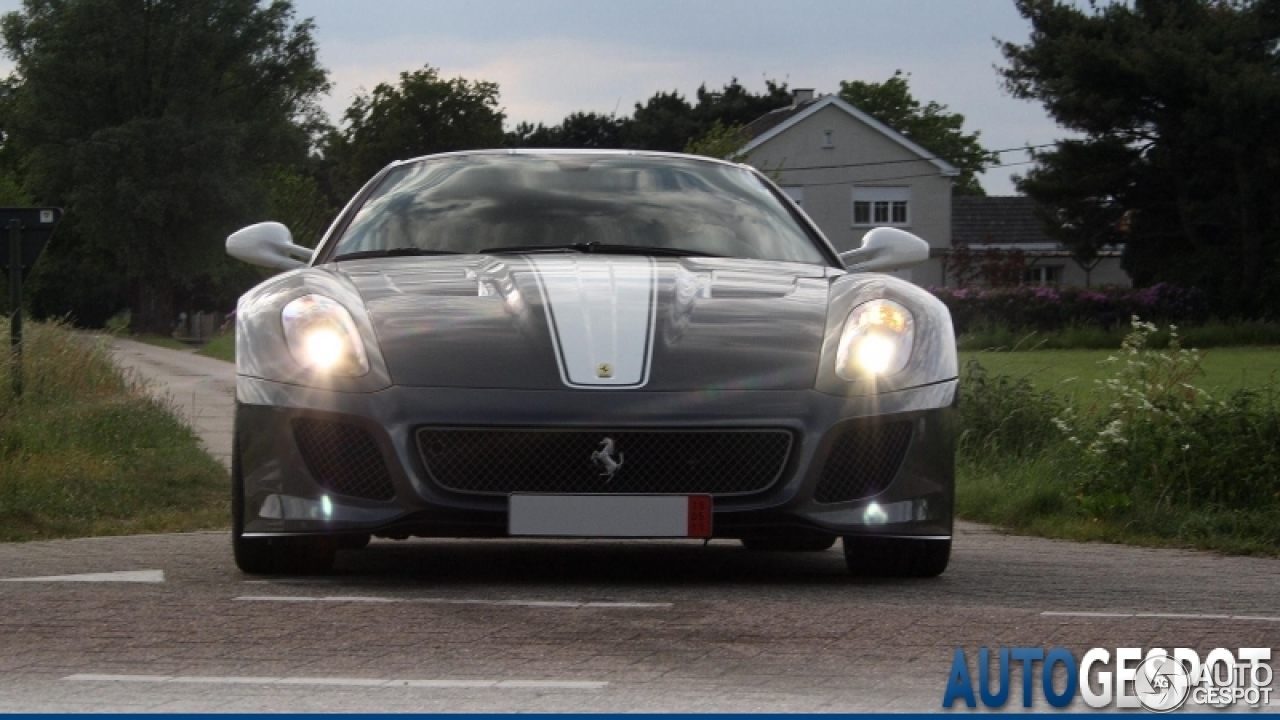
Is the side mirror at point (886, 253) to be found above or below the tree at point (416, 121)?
below

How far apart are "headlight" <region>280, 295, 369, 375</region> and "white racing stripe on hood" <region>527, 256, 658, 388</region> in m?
0.59

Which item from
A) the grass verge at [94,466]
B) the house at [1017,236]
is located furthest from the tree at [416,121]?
the grass verge at [94,466]

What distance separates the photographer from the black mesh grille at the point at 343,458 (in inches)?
225

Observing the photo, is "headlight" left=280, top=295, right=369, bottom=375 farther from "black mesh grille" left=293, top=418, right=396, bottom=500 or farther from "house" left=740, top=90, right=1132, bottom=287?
"house" left=740, top=90, right=1132, bottom=287

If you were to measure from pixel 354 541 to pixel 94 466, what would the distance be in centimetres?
489

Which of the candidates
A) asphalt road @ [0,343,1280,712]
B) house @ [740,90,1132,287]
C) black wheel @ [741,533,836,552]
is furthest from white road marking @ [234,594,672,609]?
house @ [740,90,1132,287]

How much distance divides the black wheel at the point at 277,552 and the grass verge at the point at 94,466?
113 inches

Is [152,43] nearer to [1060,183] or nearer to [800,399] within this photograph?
[1060,183]

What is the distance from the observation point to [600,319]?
19.4 feet

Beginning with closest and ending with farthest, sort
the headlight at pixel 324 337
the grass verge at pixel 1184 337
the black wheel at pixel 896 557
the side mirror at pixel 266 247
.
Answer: the headlight at pixel 324 337 → the black wheel at pixel 896 557 → the side mirror at pixel 266 247 → the grass verge at pixel 1184 337

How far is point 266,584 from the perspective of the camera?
6023mm

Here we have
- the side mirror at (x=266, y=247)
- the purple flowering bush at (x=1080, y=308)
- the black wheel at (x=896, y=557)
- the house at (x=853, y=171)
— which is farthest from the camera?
the house at (x=853, y=171)

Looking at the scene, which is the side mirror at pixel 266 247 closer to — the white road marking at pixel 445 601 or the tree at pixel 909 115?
the white road marking at pixel 445 601
